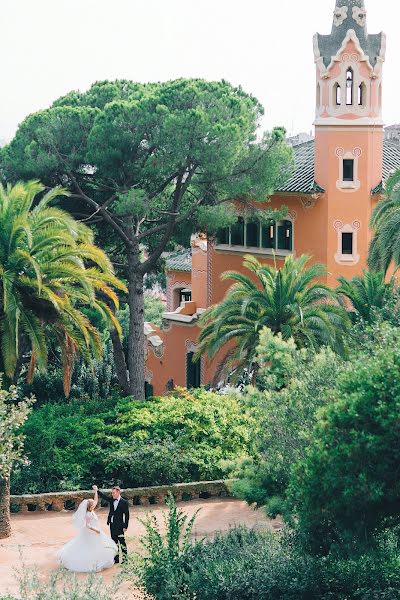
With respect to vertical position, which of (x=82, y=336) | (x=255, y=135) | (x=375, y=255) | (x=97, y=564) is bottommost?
(x=97, y=564)

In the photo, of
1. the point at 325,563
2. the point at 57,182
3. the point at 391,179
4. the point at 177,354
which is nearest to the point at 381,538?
the point at 325,563

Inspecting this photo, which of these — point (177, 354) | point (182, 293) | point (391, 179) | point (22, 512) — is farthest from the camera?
point (182, 293)

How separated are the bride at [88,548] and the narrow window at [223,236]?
2263 centimetres

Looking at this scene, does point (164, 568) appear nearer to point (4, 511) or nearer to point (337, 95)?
point (4, 511)

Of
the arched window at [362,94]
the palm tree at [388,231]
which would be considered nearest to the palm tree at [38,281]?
the palm tree at [388,231]

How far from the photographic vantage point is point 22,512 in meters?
22.6

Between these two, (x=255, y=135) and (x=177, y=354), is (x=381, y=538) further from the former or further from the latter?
(x=177, y=354)

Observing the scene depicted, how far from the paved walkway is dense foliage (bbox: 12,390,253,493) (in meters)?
0.85

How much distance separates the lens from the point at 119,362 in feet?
120

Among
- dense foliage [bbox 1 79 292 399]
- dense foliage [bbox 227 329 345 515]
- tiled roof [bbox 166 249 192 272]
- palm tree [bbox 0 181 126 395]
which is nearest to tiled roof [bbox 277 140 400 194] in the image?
dense foliage [bbox 1 79 292 399]

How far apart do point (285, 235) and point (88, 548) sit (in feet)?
68.3

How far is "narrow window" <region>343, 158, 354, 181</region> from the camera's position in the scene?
119 feet

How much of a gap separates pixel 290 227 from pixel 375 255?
7.34 metres

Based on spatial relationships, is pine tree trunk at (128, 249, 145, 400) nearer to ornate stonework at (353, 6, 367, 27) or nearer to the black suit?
ornate stonework at (353, 6, 367, 27)
